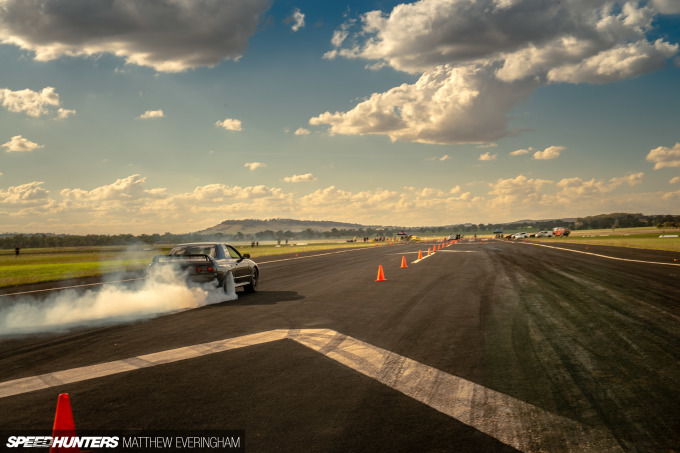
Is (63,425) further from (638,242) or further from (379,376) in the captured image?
(638,242)

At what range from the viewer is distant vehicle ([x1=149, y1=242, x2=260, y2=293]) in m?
12.5

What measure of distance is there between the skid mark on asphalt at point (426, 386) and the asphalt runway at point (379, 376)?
0.02 m

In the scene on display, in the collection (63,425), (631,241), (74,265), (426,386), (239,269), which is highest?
(239,269)

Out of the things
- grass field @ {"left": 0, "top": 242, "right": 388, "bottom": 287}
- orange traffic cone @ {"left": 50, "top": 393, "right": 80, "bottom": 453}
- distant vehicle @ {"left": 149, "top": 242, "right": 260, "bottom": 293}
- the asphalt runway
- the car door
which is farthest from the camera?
grass field @ {"left": 0, "top": 242, "right": 388, "bottom": 287}

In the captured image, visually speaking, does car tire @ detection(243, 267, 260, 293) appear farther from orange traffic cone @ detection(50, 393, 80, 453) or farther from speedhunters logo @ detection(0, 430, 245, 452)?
orange traffic cone @ detection(50, 393, 80, 453)

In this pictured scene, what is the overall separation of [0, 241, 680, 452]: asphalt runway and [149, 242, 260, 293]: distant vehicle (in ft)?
5.48

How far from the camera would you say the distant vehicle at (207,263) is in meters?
12.5

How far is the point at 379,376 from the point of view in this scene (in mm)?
5695

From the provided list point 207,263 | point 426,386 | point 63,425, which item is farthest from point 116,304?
point 426,386

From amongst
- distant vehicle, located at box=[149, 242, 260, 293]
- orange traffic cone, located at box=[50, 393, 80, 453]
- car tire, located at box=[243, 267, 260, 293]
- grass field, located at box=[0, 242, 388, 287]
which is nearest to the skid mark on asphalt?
orange traffic cone, located at box=[50, 393, 80, 453]

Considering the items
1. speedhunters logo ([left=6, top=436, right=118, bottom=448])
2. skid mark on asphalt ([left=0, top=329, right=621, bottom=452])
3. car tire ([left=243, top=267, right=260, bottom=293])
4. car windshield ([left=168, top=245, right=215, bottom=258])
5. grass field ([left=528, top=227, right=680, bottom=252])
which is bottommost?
grass field ([left=528, top=227, right=680, bottom=252])

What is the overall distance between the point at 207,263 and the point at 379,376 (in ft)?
25.9

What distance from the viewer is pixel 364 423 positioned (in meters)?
4.24

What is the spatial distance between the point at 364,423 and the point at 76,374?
4028mm
